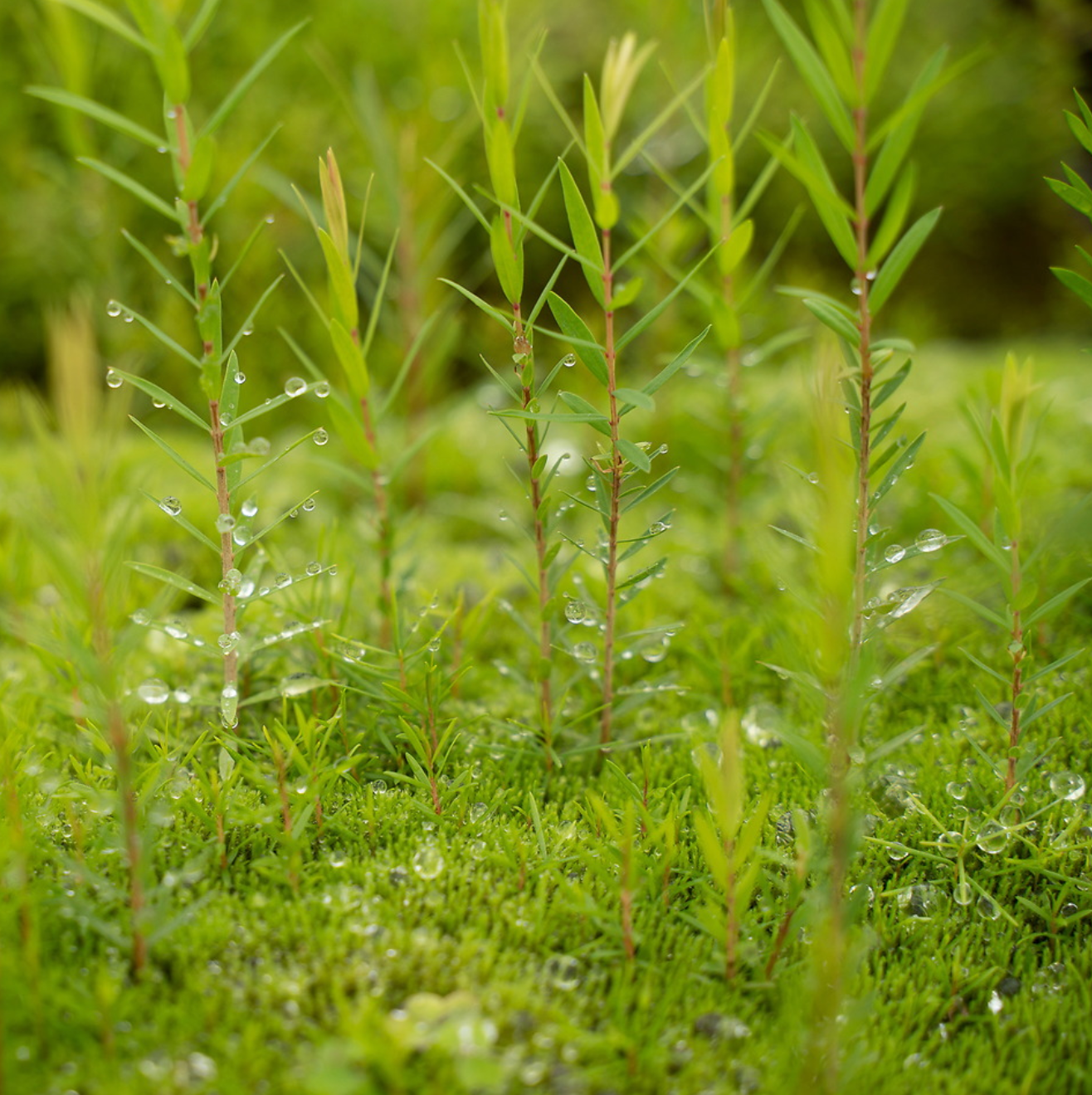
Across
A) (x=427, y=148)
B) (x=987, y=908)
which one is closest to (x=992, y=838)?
(x=987, y=908)

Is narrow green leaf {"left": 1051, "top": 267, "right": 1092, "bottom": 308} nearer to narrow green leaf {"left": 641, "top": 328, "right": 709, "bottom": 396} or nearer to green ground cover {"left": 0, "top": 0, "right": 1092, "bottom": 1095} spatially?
green ground cover {"left": 0, "top": 0, "right": 1092, "bottom": 1095}

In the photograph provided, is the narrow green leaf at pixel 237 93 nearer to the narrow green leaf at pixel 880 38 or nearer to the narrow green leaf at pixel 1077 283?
the narrow green leaf at pixel 880 38

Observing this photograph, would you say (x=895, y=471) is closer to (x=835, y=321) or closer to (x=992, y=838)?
(x=835, y=321)

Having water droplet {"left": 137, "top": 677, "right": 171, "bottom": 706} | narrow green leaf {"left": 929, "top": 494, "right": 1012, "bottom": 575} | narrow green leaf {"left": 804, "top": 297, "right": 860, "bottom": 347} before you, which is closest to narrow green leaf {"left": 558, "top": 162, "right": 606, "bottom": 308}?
narrow green leaf {"left": 804, "top": 297, "right": 860, "bottom": 347}

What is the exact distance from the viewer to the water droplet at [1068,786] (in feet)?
3.82

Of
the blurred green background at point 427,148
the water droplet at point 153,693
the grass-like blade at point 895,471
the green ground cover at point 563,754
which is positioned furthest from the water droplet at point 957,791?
the blurred green background at point 427,148

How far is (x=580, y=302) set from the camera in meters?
3.73

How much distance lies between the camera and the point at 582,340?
108 cm

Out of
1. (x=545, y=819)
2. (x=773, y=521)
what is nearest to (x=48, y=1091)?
(x=545, y=819)

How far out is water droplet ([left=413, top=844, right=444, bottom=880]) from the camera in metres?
1.06

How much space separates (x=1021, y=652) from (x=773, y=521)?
928 mm

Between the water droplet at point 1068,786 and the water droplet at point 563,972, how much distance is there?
70 centimetres

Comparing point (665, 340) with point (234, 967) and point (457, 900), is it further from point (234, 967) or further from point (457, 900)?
point (234, 967)

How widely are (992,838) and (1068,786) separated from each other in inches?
6.4
